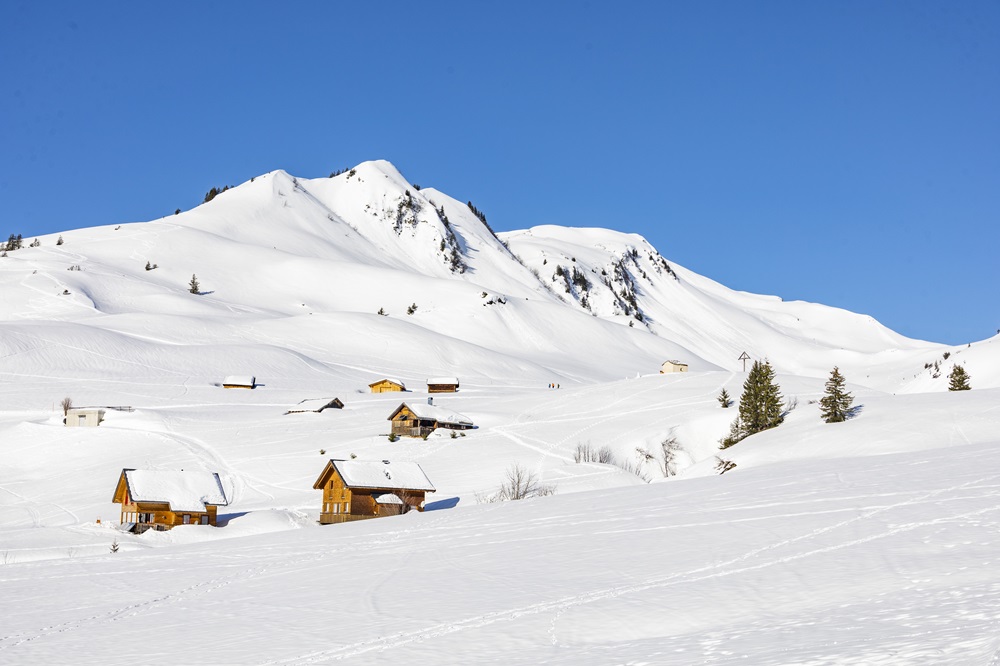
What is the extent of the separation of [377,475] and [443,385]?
5094 cm

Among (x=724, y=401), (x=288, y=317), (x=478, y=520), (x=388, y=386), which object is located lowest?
(x=478, y=520)

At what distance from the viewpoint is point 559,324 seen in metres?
181

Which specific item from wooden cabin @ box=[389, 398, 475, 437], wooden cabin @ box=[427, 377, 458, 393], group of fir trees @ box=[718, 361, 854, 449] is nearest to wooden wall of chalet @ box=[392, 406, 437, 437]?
wooden cabin @ box=[389, 398, 475, 437]

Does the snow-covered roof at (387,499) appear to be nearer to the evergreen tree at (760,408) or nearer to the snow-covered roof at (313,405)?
the evergreen tree at (760,408)

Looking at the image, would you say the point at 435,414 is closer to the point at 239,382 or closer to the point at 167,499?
the point at 167,499

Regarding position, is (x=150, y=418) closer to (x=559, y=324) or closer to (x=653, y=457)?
(x=653, y=457)

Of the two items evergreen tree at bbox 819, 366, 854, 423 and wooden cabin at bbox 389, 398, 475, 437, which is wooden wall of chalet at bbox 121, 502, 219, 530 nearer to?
wooden cabin at bbox 389, 398, 475, 437

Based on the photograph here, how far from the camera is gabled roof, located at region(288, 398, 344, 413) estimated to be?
8581 cm

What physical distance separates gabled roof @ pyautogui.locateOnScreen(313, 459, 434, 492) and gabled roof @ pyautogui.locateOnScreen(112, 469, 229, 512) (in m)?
5.52

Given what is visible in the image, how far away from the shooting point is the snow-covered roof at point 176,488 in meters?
54.1

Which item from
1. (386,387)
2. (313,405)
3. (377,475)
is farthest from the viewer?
(386,387)

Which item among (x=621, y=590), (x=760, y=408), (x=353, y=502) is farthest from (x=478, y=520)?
(x=760, y=408)

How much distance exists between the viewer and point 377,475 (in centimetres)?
5662

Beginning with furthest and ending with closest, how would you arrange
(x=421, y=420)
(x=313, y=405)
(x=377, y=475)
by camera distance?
(x=313, y=405)
(x=421, y=420)
(x=377, y=475)
